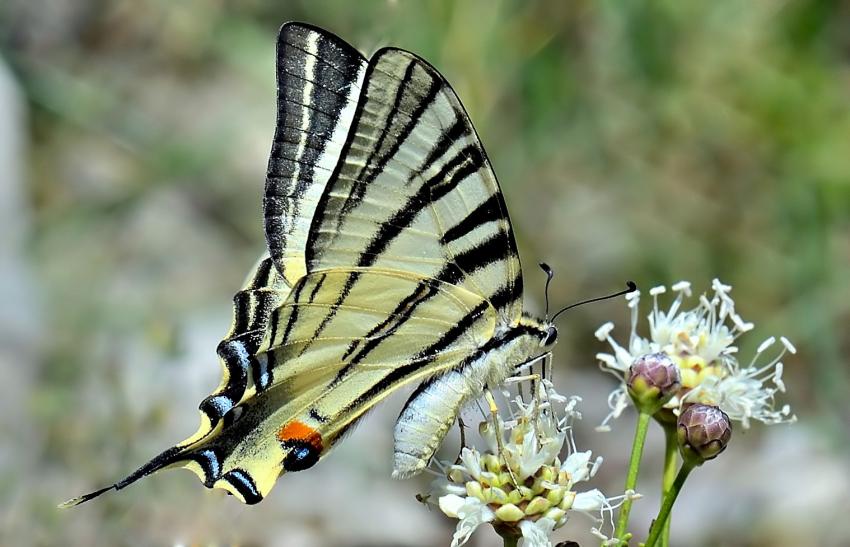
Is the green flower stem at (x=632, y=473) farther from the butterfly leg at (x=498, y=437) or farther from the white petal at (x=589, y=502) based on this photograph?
the butterfly leg at (x=498, y=437)

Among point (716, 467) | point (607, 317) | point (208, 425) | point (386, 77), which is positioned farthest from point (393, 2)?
point (716, 467)

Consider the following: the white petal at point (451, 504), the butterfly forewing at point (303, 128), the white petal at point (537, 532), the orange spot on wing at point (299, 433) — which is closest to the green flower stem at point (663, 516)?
the white petal at point (537, 532)

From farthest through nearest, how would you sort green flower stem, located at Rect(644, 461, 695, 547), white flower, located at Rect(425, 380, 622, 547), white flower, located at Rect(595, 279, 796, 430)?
white flower, located at Rect(595, 279, 796, 430), white flower, located at Rect(425, 380, 622, 547), green flower stem, located at Rect(644, 461, 695, 547)

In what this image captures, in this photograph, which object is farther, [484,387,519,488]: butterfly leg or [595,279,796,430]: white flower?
[595,279,796,430]: white flower

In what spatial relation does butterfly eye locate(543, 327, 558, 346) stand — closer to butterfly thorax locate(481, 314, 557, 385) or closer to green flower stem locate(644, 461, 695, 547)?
butterfly thorax locate(481, 314, 557, 385)

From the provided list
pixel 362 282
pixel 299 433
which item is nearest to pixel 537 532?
pixel 299 433

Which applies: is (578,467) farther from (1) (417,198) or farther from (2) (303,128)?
(2) (303,128)

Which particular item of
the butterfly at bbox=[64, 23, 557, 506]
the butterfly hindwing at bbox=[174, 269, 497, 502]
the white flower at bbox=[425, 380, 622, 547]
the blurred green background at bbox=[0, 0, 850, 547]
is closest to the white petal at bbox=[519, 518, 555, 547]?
the white flower at bbox=[425, 380, 622, 547]
